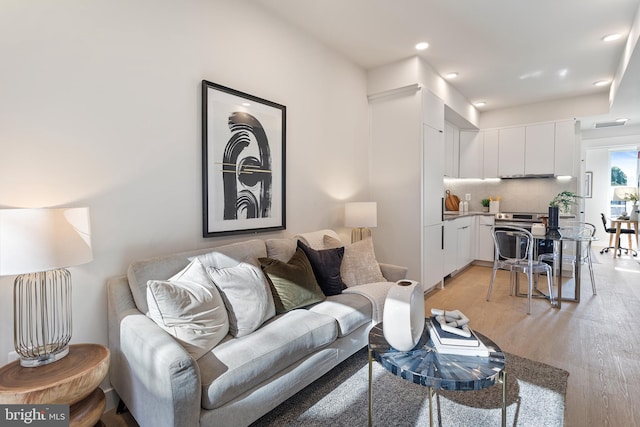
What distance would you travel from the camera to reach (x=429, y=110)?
3.92 meters

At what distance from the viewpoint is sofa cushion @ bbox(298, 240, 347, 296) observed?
2549mm

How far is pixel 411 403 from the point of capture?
1910 mm

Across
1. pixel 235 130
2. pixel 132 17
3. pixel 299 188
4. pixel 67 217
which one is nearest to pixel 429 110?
pixel 299 188

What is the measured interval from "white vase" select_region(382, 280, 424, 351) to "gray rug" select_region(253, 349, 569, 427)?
547 millimetres

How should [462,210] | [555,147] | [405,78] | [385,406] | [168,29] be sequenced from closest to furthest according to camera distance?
1. [385,406]
2. [168,29]
3. [405,78]
4. [555,147]
5. [462,210]

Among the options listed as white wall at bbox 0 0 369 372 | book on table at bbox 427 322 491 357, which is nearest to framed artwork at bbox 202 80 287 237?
white wall at bbox 0 0 369 372

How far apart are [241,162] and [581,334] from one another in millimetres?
3335

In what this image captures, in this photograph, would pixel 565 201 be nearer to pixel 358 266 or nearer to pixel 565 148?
pixel 565 148

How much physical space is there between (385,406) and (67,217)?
1937mm

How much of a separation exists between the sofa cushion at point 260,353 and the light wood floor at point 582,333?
4.80 ft

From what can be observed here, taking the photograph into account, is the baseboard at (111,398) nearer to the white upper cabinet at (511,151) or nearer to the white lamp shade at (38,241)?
the white lamp shade at (38,241)

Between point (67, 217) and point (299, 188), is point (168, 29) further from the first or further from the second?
point (299, 188)

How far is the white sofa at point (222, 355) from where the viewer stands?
135cm

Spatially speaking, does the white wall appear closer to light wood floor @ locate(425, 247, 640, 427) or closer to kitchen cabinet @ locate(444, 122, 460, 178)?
light wood floor @ locate(425, 247, 640, 427)
